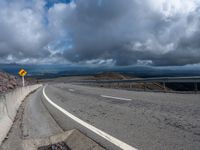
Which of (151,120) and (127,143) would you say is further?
(151,120)

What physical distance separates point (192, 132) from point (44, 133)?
12.9 ft

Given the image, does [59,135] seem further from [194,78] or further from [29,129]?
[194,78]

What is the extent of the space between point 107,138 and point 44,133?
1.99 m

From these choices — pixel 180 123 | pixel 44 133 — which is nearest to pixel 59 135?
pixel 44 133

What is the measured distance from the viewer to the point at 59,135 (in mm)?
5184

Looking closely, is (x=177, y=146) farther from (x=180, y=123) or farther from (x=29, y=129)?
(x=29, y=129)

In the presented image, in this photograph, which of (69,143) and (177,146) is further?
(69,143)

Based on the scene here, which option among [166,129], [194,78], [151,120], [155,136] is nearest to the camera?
[155,136]

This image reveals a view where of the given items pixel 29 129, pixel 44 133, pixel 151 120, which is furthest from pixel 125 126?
pixel 29 129

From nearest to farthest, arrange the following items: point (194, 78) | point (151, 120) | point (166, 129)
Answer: point (166, 129), point (151, 120), point (194, 78)

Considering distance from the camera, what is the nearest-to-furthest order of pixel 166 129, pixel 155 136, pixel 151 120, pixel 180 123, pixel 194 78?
pixel 155 136 < pixel 166 129 < pixel 180 123 < pixel 151 120 < pixel 194 78

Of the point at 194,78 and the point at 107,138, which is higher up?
the point at 194,78

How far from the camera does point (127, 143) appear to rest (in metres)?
4.26

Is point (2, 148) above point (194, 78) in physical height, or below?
below
